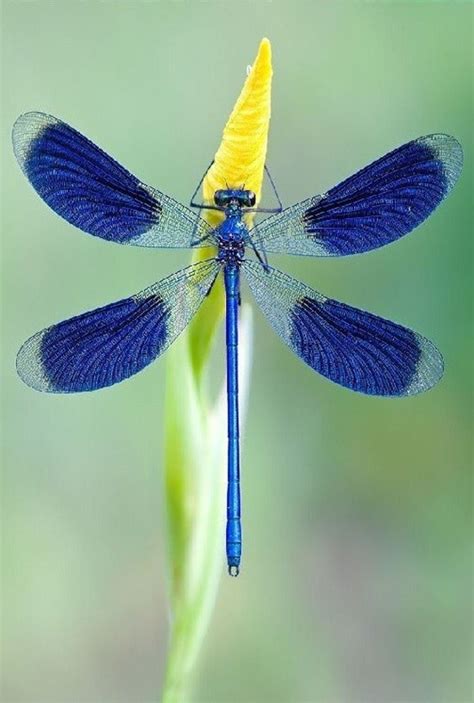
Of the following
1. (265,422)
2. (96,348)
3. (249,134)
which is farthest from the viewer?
(265,422)

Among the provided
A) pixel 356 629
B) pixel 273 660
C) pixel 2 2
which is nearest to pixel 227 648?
pixel 273 660

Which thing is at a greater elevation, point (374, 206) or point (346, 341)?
point (374, 206)

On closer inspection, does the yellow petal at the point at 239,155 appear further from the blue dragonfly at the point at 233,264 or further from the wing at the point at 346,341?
the wing at the point at 346,341

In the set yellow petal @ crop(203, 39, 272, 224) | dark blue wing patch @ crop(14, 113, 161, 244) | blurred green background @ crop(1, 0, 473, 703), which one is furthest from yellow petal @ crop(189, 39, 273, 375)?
blurred green background @ crop(1, 0, 473, 703)

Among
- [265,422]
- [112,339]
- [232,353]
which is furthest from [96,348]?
[265,422]

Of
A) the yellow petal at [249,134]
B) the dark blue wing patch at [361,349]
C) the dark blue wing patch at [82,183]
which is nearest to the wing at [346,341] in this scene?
the dark blue wing patch at [361,349]

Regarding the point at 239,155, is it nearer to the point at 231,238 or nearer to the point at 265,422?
the point at 231,238

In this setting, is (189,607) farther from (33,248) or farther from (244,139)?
(33,248)
